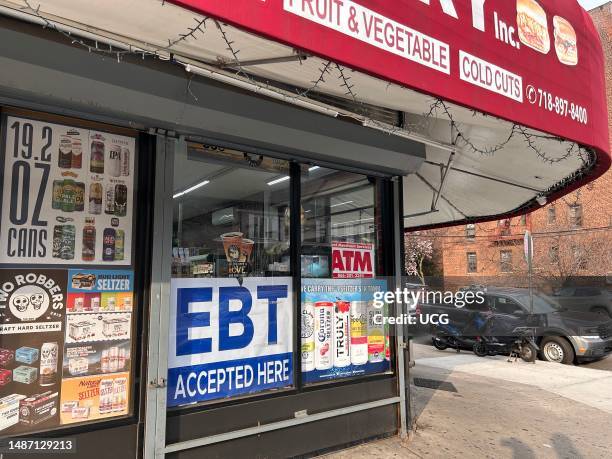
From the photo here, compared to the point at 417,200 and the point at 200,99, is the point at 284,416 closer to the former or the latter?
the point at 200,99

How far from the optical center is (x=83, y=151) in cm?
335

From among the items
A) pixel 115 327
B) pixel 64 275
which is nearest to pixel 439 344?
pixel 115 327

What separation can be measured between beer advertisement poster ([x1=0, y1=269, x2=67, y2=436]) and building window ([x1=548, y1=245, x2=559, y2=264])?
99.6 ft

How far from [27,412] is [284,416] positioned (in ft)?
6.68

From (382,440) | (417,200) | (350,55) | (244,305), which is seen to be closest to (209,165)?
(244,305)

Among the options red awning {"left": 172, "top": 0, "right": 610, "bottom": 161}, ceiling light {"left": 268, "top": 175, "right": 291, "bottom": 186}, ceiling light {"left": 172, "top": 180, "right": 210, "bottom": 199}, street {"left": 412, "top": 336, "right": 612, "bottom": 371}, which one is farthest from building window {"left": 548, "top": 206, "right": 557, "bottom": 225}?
ceiling light {"left": 172, "top": 180, "right": 210, "bottom": 199}

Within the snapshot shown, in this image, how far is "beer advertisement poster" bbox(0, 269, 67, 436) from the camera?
2.96m

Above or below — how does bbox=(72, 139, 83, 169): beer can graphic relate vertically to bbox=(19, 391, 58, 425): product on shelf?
above

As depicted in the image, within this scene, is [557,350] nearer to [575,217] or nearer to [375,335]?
[375,335]

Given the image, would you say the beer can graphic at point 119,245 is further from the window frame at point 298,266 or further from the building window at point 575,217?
the building window at point 575,217

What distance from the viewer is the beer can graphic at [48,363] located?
10.0 feet

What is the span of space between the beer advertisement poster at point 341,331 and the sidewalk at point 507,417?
79 cm

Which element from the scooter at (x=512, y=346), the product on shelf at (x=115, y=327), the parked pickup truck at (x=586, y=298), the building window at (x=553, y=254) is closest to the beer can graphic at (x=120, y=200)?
the product on shelf at (x=115, y=327)

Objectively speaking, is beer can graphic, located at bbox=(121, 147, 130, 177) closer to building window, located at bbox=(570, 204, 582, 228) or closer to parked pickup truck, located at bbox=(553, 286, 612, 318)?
parked pickup truck, located at bbox=(553, 286, 612, 318)
